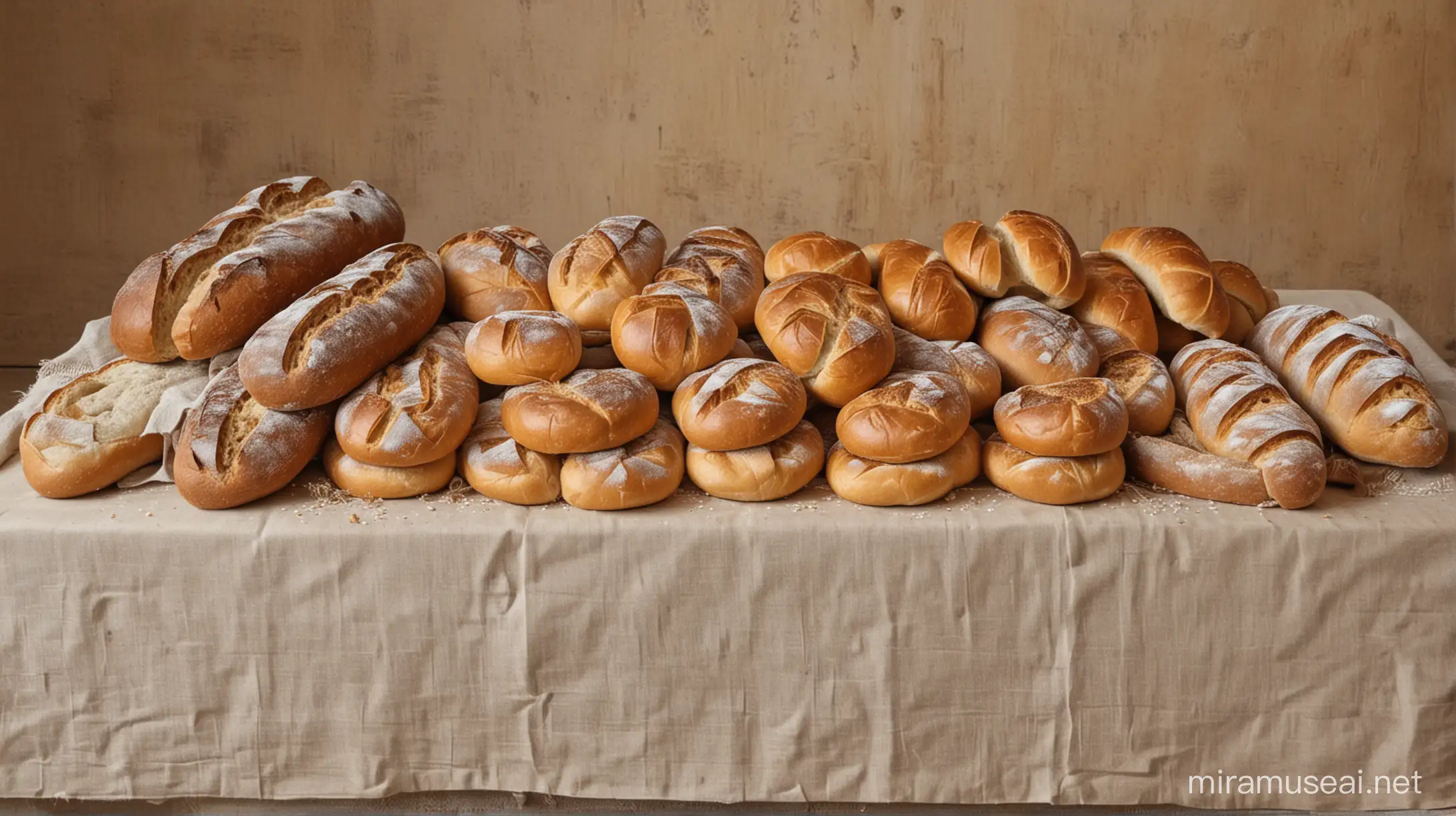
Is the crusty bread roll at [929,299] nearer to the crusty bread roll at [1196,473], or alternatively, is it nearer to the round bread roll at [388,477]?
the crusty bread roll at [1196,473]

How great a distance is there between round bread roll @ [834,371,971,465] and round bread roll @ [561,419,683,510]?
0.31 metres

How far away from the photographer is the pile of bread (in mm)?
1923

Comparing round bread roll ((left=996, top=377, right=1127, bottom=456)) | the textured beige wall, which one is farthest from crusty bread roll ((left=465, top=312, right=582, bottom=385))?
the textured beige wall

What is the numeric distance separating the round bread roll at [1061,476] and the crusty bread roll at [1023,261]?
0.43 meters

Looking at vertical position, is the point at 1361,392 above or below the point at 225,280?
below

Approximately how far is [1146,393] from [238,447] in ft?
5.28

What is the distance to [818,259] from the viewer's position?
2.36 metres

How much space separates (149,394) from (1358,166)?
560 cm

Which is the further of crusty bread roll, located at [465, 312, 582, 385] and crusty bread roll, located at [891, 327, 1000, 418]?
crusty bread roll, located at [891, 327, 1000, 418]

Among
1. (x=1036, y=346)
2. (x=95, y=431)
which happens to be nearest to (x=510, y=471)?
(x=95, y=431)

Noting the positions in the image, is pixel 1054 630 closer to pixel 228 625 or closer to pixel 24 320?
pixel 228 625

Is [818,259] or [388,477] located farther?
[818,259]

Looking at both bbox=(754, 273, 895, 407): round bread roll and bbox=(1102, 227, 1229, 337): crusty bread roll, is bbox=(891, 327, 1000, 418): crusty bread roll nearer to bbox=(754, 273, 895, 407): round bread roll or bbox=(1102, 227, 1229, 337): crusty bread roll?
bbox=(754, 273, 895, 407): round bread roll

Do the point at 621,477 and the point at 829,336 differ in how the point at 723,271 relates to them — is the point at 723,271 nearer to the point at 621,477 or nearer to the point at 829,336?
the point at 829,336
